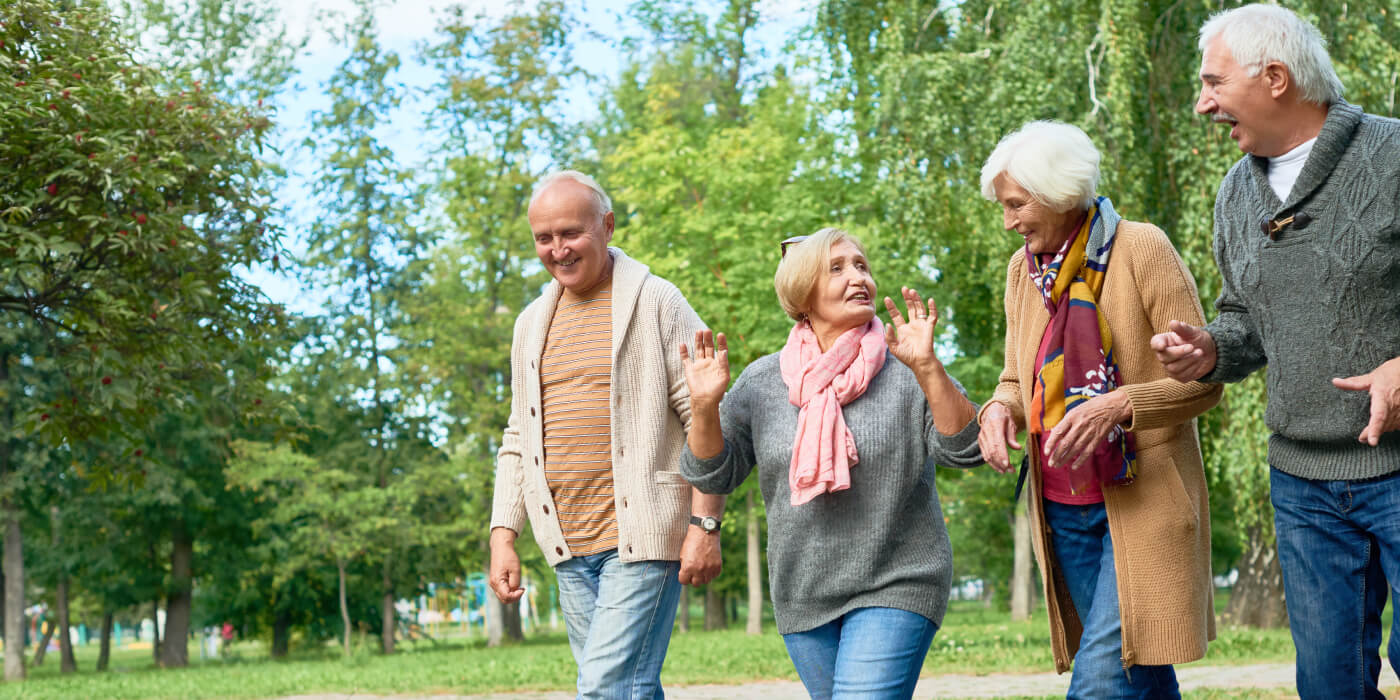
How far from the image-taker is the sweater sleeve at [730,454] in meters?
4.11

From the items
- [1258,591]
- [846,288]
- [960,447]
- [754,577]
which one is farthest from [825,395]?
[754,577]

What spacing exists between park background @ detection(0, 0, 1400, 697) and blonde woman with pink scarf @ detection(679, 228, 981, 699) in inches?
251

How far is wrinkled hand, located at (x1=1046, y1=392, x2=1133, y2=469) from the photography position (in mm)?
3311

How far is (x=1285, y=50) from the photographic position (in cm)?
323

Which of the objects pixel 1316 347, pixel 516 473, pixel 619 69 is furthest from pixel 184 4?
pixel 1316 347

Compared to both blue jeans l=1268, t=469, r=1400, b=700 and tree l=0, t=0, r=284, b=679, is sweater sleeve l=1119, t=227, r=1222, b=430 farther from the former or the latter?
tree l=0, t=0, r=284, b=679

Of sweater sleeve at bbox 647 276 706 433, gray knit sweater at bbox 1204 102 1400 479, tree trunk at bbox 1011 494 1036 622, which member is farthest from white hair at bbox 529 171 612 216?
tree trunk at bbox 1011 494 1036 622

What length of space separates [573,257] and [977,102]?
1141 cm

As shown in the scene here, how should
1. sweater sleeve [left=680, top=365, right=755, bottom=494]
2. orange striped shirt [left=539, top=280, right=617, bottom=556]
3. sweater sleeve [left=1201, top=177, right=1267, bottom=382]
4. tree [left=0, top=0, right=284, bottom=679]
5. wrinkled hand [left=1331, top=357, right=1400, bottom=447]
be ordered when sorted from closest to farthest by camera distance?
wrinkled hand [left=1331, top=357, right=1400, bottom=447] < sweater sleeve [left=1201, top=177, right=1267, bottom=382] < sweater sleeve [left=680, top=365, right=755, bottom=494] < orange striped shirt [left=539, top=280, right=617, bottom=556] < tree [left=0, top=0, right=284, bottom=679]

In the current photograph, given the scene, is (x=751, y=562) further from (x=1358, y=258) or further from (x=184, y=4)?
(x=1358, y=258)

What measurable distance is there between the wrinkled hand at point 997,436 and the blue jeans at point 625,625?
4.23ft

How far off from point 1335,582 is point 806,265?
1.61 metres

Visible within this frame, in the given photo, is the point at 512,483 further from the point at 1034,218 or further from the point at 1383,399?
the point at 1383,399

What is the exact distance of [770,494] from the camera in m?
4.03
